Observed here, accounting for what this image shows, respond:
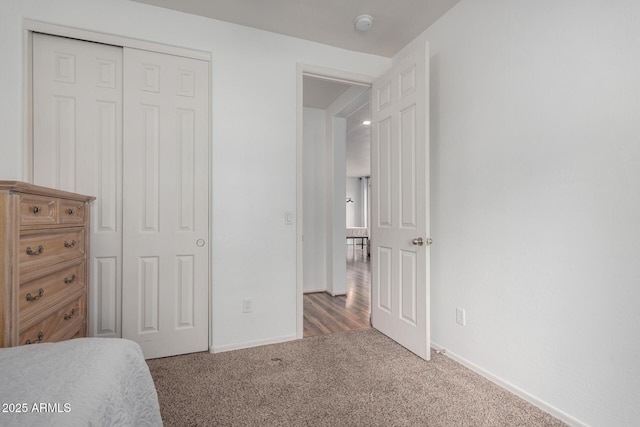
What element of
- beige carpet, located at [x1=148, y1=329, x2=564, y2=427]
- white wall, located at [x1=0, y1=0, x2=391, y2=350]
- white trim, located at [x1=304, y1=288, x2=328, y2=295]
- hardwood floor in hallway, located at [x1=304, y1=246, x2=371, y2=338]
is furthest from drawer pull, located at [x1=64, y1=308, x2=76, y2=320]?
white trim, located at [x1=304, y1=288, x2=328, y2=295]

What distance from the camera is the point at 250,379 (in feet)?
6.42

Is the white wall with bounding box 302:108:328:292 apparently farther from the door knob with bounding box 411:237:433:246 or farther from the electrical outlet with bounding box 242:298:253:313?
the door knob with bounding box 411:237:433:246

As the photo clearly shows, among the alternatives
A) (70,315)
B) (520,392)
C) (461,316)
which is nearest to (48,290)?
(70,315)

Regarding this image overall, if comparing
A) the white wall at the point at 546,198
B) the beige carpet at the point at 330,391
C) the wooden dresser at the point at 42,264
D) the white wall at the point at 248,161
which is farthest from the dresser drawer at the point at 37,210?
the white wall at the point at 546,198

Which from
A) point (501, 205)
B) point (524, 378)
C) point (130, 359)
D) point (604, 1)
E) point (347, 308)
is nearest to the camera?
point (130, 359)

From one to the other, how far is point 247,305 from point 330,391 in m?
0.99

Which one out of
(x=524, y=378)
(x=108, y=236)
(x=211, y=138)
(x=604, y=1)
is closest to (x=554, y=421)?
(x=524, y=378)

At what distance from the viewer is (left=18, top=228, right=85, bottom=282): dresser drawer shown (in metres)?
1.35

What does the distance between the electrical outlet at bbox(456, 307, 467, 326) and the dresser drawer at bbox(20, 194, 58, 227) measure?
8.45 feet

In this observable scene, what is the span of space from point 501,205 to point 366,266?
484 cm

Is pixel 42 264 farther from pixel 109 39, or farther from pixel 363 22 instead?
pixel 363 22

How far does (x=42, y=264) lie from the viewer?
1492 millimetres

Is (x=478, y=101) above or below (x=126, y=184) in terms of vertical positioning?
above

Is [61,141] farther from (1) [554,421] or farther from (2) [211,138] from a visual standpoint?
(1) [554,421]
